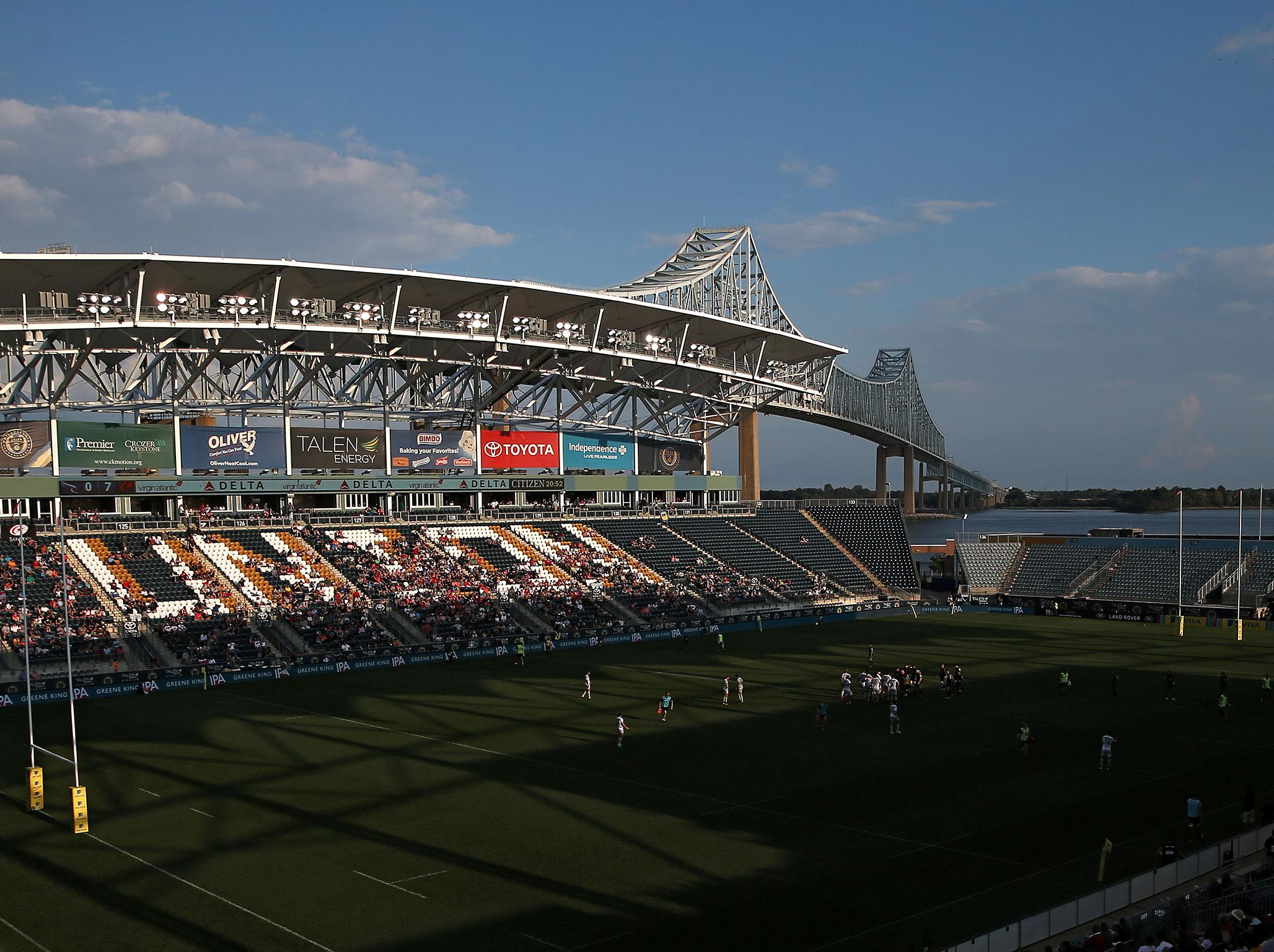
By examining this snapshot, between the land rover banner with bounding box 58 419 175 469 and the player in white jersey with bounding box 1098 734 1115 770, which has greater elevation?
the land rover banner with bounding box 58 419 175 469

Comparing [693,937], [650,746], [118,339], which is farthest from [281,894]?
[118,339]

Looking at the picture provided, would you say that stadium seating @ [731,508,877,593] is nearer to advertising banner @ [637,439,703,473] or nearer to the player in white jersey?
advertising banner @ [637,439,703,473]

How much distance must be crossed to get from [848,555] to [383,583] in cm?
4104

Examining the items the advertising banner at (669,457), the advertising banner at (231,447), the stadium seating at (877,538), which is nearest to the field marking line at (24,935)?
the advertising banner at (231,447)

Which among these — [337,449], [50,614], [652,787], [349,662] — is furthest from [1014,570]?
[50,614]

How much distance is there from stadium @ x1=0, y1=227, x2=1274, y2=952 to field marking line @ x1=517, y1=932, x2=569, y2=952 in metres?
0.10

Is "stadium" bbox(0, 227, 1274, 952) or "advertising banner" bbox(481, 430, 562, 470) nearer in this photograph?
"stadium" bbox(0, 227, 1274, 952)

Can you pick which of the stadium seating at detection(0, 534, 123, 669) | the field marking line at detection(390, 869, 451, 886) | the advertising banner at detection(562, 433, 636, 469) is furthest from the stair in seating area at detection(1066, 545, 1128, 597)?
the field marking line at detection(390, 869, 451, 886)

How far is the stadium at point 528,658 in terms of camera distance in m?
21.3

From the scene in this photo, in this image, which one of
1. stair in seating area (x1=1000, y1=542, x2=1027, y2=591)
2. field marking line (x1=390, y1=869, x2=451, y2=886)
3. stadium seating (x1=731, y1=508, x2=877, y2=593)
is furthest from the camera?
stair in seating area (x1=1000, y1=542, x2=1027, y2=591)

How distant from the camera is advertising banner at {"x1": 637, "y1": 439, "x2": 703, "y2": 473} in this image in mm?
85812

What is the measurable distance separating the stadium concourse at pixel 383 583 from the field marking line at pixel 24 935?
24903 mm

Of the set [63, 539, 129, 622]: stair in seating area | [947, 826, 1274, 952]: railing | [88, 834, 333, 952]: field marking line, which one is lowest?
[88, 834, 333, 952]: field marking line

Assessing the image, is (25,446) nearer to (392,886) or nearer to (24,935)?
(24,935)
